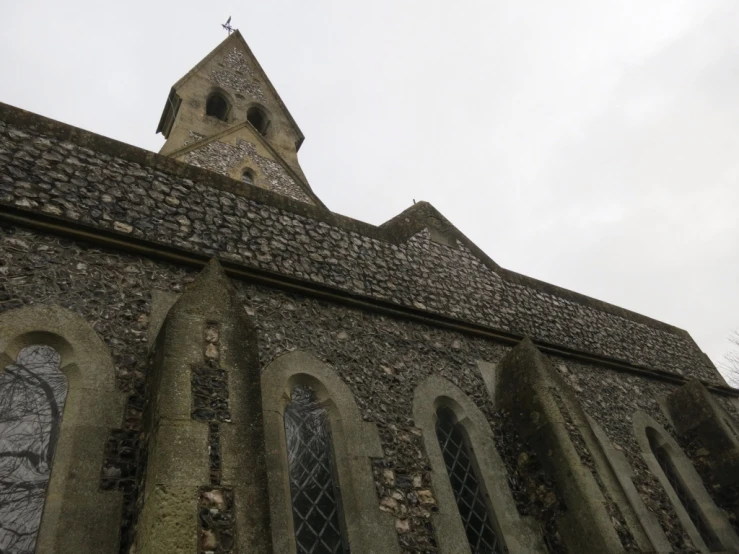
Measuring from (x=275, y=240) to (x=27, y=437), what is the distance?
3.41m

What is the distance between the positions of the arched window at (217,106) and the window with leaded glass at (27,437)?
14.0 meters

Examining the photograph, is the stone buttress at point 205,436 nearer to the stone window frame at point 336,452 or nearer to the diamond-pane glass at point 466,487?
the stone window frame at point 336,452

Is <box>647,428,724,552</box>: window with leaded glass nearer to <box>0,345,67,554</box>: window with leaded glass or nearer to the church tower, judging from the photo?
<box>0,345,67,554</box>: window with leaded glass

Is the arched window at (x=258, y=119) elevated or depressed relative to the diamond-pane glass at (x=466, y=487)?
elevated

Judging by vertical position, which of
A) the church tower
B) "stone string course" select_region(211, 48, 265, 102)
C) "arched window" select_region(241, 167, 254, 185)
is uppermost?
"stone string course" select_region(211, 48, 265, 102)

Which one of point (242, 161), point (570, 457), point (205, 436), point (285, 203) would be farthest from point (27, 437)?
point (242, 161)

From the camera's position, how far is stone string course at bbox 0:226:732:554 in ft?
15.5

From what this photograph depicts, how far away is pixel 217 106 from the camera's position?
56.9 feet

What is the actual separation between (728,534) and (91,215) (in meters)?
10.1

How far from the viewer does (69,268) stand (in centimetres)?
493

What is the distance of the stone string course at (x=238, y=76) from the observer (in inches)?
687

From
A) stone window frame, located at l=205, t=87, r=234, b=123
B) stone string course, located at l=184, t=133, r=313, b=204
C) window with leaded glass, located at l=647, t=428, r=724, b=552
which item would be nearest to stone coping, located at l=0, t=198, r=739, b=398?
window with leaded glass, located at l=647, t=428, r=724, b=552

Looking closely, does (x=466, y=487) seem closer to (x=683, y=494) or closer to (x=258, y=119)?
(x=683, y=494)

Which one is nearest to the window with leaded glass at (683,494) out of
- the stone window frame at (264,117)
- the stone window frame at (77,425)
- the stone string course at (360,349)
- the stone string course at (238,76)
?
the stone string course at (360,349)
